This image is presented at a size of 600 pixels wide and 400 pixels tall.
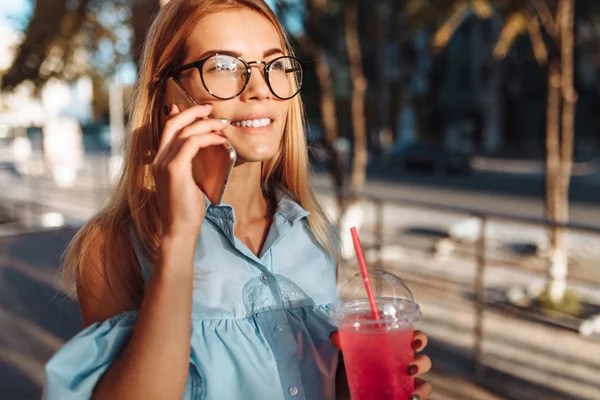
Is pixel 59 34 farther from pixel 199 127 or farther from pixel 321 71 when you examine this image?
pixel 199 127

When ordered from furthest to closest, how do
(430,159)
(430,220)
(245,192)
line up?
(430,159) < (430,220) < (245,192)

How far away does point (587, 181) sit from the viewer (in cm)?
2266

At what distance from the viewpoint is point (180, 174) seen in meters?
1.12

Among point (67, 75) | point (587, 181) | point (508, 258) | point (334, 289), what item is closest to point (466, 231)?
point (508, 258)

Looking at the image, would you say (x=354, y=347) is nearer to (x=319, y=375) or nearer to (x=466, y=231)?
Result: (x=319, y=375)

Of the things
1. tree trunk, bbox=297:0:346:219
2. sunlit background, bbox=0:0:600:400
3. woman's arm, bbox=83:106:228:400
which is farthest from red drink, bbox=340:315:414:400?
tree trunk, bbox=297:0:346:219

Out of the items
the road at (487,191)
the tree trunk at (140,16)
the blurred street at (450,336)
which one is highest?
the tree trunk at (140,16)

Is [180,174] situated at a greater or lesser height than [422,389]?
greater

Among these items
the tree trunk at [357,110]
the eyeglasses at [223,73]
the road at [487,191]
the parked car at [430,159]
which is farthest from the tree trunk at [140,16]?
the parked car at [430,159]

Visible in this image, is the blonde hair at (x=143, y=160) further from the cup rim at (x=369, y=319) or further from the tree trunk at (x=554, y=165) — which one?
the tree trunk at (x=554, y=165)

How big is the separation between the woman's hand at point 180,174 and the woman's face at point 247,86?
175 mm

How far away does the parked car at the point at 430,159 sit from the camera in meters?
25.4

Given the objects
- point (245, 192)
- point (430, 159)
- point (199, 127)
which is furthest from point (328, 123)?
point (430, 159)

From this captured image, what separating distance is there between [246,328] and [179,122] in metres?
0.44
